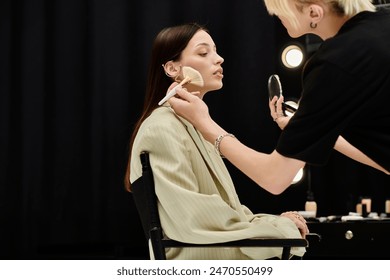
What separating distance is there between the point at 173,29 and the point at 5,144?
245 cm

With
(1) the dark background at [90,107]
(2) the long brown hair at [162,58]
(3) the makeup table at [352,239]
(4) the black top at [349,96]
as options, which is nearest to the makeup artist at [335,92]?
(4) the black top at [349,96]

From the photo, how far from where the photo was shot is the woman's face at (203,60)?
176 centimetres

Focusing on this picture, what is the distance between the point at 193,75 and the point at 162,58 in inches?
6.1

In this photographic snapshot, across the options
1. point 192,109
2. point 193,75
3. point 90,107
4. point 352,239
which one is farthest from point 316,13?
point 90,107

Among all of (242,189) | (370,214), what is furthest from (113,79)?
(370,214)

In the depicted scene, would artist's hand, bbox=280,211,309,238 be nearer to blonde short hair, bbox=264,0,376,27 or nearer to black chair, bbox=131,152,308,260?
black chair, bbox=131,152,308,260

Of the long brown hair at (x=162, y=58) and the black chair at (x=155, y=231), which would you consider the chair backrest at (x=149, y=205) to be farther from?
the long brown hair at (x=162, y=58)

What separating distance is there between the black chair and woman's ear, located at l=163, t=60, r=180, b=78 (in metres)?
0.33

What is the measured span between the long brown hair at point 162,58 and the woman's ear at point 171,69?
1cm

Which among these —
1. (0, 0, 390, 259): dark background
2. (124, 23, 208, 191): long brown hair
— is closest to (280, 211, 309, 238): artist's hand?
(124, 23, 208, 191): long brown hair

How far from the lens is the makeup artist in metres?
1.10

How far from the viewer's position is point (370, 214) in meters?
3.10
